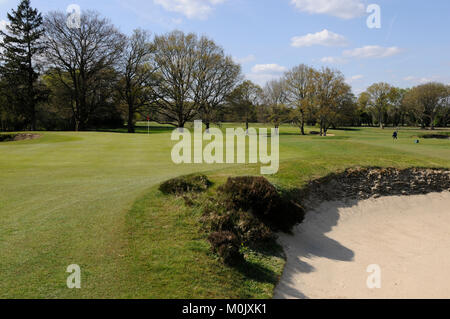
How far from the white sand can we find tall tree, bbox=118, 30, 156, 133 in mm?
44004

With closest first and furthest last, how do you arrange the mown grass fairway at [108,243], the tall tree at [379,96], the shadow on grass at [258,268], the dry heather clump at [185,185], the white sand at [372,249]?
the mown grass fairway at [108,243], the shadow on grass at [258,268], the white sand at [372,249], the dry heather clump at [185,185], the tall tree at [379,96]

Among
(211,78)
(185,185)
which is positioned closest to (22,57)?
(211,78)

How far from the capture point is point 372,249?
974 cm

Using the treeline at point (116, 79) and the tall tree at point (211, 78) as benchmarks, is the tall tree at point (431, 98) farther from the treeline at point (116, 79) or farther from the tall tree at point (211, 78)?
the tall tree at point (211, 78)

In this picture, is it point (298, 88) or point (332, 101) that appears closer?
point (332, 101)

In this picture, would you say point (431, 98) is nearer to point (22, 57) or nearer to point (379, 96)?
point (379, 96)

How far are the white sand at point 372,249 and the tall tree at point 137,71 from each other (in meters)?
44.0

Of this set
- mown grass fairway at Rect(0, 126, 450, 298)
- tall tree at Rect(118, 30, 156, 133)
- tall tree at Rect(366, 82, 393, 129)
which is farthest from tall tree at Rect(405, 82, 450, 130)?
mown grass fairway at Rect(0, 126, 450, 298)

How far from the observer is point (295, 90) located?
5866cm

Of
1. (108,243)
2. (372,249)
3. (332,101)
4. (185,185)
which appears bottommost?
(372,249)

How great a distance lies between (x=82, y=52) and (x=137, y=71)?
30.1ft

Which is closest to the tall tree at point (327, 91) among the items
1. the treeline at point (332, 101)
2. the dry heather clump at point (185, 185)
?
the treeline at point (332, 101)

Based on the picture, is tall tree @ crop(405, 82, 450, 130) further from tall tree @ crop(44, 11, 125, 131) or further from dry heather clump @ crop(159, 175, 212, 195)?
dry heather clump @ crop(159, 175, 212, 195)

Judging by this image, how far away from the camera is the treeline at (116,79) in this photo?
43125 mm
